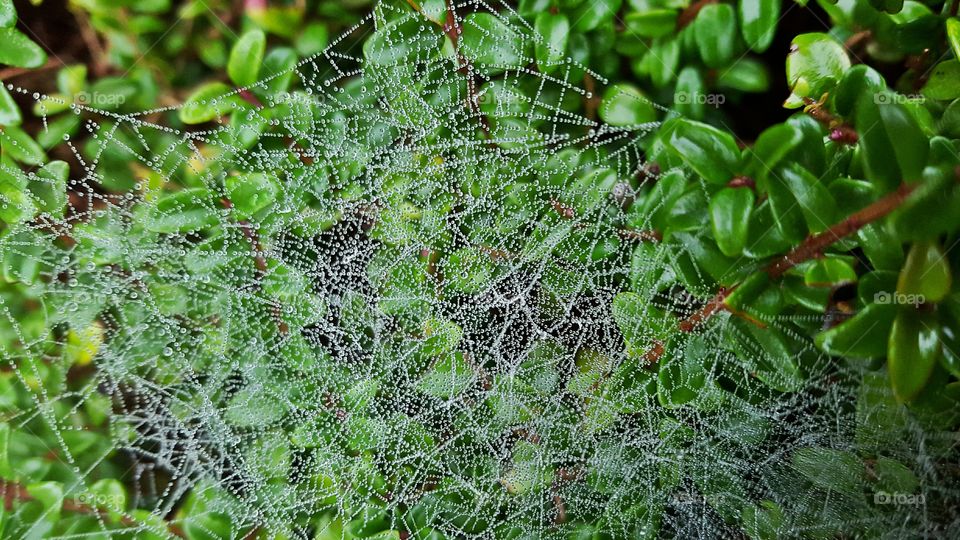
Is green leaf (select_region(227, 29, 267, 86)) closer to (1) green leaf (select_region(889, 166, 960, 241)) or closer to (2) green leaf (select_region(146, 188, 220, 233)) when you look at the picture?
(2) green leaf (select_region(146, 188, 220, 233))

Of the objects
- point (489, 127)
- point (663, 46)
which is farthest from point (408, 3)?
point (663, 46)

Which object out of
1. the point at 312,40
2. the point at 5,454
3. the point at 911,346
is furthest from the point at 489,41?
the point at 5,454

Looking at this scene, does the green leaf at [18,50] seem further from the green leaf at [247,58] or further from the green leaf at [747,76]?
the green leaf at [747,76]

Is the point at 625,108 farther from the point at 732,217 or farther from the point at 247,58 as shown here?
the point at 247,58

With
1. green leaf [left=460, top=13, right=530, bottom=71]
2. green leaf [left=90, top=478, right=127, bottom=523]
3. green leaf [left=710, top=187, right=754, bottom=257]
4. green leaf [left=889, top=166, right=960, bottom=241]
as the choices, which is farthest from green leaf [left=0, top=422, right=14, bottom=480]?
green leaf [left=889, top=166, right=960, bottom=241]

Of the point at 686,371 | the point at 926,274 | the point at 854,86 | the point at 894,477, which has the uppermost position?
the point at 854,86

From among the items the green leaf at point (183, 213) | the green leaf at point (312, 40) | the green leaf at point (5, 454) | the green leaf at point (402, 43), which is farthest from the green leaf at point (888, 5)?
the green leaf at point (5, 454)
